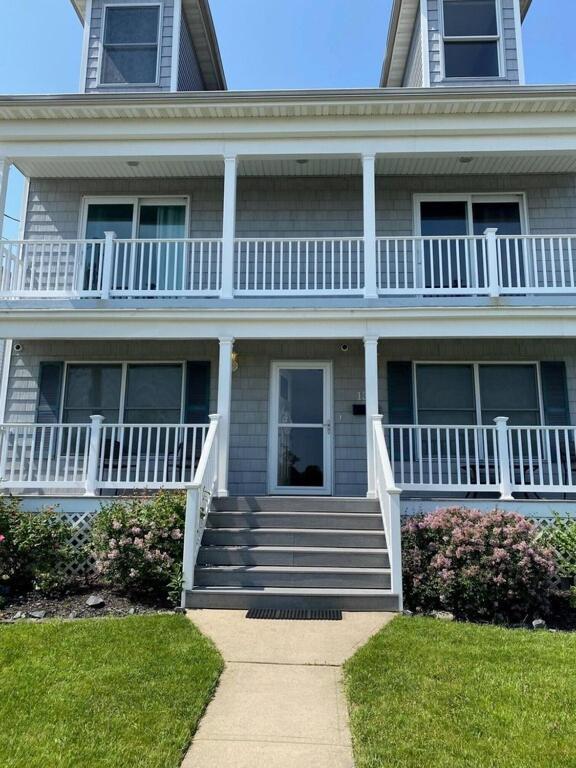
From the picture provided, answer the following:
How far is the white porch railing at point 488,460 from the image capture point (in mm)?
7910

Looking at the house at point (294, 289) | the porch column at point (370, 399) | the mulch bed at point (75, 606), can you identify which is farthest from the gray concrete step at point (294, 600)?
the porch column at point (370, 399)

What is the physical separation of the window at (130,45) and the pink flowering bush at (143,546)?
8.63m

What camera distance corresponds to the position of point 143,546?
656cm

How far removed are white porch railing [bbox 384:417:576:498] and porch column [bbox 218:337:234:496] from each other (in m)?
2.40

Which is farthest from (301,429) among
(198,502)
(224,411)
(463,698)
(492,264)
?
(463,698)

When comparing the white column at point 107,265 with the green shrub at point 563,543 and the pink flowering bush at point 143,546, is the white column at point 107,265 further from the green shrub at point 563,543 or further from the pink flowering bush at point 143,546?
the green shrub at point 563,543

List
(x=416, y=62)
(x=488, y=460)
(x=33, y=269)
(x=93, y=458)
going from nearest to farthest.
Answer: (x=93, y=458), (x=33, y=269), (x=488, y=460), (x=416, y=62)

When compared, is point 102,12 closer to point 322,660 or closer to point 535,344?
point 535,344

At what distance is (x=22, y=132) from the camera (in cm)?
945

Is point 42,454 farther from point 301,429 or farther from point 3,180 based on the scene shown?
point 3,180

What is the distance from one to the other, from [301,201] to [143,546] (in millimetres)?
6902

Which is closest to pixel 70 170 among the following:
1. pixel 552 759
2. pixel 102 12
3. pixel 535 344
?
pixel 102 12

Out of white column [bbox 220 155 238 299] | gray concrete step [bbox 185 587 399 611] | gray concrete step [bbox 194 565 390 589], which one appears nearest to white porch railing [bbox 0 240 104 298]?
white column [bbox 220 155 238 299]

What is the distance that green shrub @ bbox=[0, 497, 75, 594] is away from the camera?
683 cm
